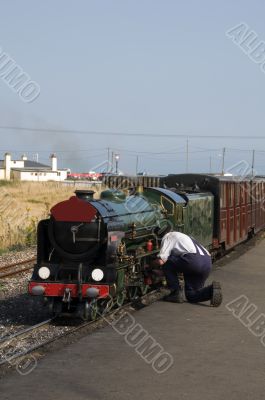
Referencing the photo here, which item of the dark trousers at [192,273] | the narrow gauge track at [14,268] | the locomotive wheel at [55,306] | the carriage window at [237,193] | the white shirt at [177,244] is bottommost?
the narrow gauge track at [14,268]

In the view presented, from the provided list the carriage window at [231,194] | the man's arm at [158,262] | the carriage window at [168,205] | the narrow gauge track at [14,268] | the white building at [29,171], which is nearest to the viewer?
the man's arm at [158,262]

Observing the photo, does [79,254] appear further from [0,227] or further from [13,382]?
[0,227]

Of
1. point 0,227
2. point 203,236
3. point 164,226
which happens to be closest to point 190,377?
point 164,226

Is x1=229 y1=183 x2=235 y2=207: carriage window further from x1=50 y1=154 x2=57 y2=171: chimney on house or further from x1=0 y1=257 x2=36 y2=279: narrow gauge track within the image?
x1=50 y1=154 x2=57 y2=171: chimney on house

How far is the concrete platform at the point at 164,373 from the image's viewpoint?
19.0 ft

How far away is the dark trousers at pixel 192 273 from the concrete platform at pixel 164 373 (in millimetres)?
957

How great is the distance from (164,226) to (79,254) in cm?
320

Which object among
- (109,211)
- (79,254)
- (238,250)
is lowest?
(238,250)

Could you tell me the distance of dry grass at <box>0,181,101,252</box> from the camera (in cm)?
2380

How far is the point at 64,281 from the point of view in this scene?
370 inches

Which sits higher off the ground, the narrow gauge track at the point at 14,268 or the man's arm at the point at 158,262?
the man's arm at the point at 158,262

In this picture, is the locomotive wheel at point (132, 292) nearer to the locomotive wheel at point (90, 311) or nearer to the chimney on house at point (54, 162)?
the locomotive wheel at point (90, 311)

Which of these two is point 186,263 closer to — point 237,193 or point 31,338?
point 31,338

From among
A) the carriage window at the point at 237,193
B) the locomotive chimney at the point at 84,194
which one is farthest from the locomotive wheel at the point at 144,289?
the carriage window at the point at 237,193
